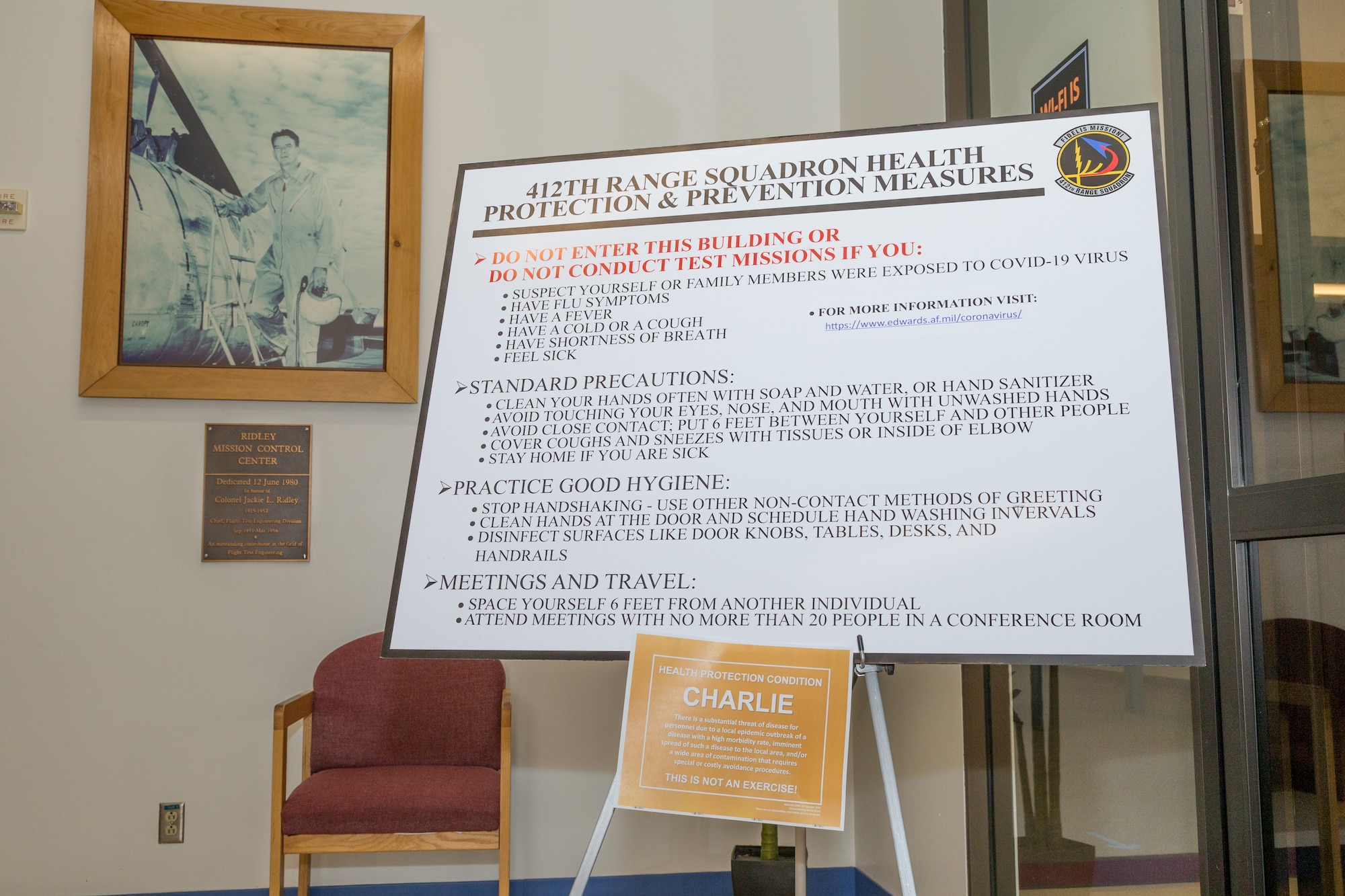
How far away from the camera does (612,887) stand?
9.70ft

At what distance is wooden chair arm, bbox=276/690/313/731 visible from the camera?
2.44 m

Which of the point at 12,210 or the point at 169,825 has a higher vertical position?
the point at 12,210

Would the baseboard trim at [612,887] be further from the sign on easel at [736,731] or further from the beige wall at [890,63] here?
the beige wall at [890,63]

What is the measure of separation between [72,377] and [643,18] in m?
2.18

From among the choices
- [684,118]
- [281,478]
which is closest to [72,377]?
[281,478]

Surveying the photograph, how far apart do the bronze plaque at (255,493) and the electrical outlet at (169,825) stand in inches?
29.2

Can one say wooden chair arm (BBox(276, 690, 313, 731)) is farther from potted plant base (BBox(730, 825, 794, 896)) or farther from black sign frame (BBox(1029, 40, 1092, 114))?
black sign frame (BBox(1029, 40, 1092, 114))

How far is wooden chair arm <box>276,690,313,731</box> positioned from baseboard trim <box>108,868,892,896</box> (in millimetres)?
568

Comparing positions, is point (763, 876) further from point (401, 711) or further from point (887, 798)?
point (401, 711)

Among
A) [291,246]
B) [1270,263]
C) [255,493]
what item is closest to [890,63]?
[1270,263]

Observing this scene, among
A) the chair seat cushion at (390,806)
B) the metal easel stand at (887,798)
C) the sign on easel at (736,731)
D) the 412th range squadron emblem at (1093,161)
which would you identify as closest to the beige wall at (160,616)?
the chair seat cushion at (390,806)

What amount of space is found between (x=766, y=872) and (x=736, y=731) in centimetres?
88

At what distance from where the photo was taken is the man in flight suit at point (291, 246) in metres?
3.04

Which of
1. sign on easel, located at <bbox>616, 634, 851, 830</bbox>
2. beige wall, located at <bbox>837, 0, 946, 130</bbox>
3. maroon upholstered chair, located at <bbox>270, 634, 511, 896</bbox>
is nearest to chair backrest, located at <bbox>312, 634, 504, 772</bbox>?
maroon upholstered chair, located at <bbox>270, 634, 511, 896</bbox>
